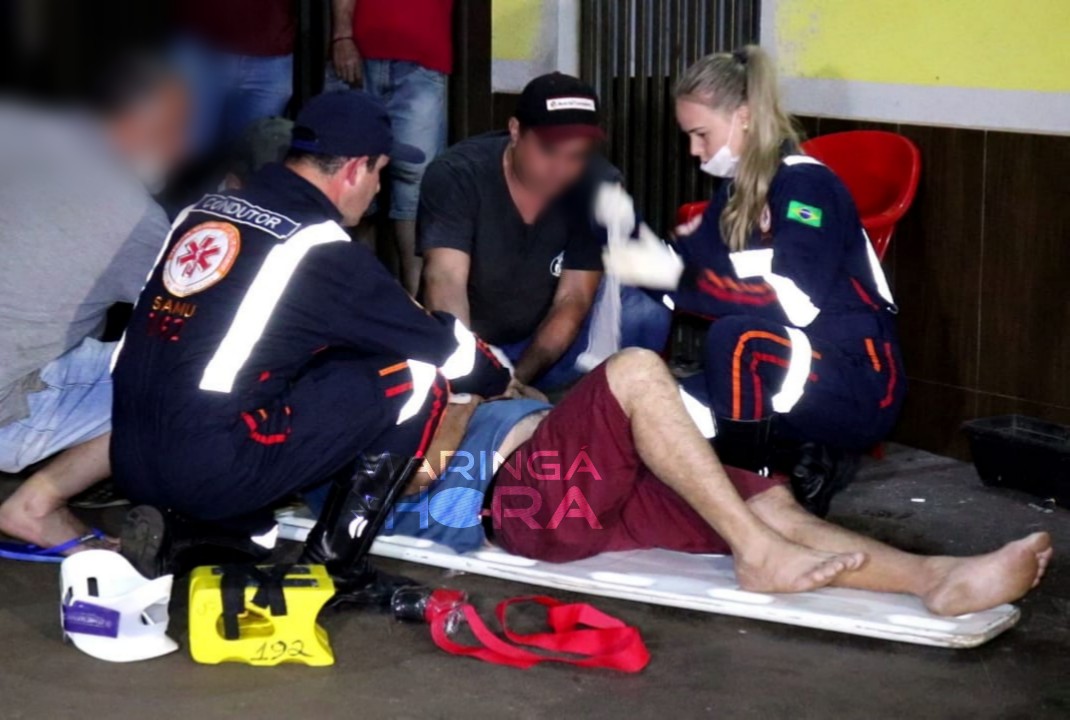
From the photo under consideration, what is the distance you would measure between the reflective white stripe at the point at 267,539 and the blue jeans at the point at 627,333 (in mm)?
1358

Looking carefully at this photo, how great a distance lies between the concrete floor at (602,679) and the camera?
2545 millimetres

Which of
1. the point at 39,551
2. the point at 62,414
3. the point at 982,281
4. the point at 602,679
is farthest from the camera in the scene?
the point at 982,281

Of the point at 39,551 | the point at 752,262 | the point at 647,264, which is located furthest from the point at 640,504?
the point at 39,551

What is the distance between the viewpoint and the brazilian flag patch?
11.8ft

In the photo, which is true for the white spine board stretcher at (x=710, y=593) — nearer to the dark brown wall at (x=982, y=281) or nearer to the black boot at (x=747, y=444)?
the black boot at (x=747, y=444)

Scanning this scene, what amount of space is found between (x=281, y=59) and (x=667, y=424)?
2.69 meters

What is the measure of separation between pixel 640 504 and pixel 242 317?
3.23ft

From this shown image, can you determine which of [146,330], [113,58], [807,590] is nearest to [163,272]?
[146,330]

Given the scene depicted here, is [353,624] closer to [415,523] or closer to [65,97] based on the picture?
[415,523]

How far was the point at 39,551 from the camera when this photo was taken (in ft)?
11.1

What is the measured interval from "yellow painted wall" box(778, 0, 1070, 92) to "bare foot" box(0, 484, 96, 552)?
2.72 meters

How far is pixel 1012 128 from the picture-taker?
4.03 m

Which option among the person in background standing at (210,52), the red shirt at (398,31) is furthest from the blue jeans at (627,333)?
the person in background standing at (210,52)

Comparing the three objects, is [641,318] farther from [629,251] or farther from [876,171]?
[876,171]
